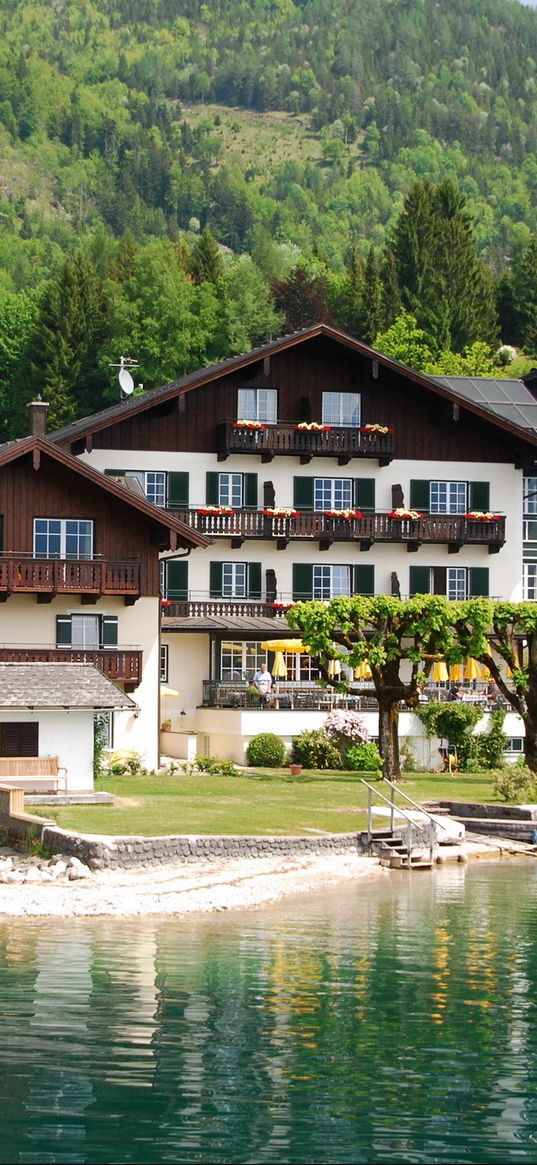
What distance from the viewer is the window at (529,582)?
70.2 metres

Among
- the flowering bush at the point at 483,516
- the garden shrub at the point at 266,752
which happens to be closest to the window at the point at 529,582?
the flowering bush at the point at 483,516

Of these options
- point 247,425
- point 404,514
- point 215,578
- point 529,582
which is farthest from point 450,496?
point 215,578

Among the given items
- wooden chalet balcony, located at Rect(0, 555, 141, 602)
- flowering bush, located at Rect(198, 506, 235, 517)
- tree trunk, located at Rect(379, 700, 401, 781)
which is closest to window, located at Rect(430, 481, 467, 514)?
flowering bush, located at Rect(198, 506, 235, 517)

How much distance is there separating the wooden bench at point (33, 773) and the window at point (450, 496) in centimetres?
2901

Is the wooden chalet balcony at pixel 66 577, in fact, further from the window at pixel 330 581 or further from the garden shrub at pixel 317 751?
the window at pixel 330 581

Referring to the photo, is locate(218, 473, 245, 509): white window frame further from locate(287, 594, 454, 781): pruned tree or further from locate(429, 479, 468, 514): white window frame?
locate(287, 594, 454, 781): pruned tree

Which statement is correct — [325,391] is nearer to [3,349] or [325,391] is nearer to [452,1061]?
[452,1061]

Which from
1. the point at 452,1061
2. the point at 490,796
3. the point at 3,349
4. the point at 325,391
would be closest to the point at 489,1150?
the point at 452,1061

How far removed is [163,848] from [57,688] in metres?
8.65

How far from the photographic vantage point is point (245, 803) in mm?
44125

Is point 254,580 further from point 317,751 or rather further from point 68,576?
point 68,576

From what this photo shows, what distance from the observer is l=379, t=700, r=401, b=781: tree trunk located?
170 ft

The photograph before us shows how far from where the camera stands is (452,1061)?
2323cm

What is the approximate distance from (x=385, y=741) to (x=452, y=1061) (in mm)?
29100
